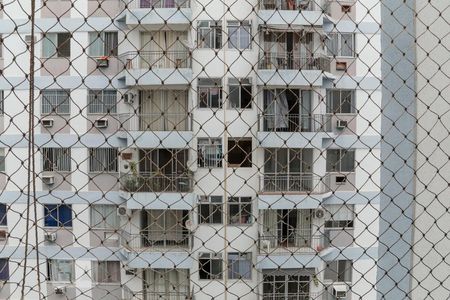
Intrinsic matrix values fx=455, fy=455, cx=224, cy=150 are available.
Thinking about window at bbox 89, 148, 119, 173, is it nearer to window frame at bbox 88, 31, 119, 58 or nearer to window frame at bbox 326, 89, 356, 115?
window frame at bbox 88, 31, 119, 58

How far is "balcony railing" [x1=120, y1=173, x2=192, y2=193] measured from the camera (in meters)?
3.39

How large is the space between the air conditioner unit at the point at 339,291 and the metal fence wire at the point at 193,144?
0.01 m

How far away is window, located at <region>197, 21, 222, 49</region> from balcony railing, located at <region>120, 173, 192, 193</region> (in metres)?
0.97

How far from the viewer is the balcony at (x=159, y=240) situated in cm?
351

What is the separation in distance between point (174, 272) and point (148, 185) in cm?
79

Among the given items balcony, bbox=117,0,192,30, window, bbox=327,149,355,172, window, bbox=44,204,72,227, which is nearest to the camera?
balcony, bbox=117,0,192,30

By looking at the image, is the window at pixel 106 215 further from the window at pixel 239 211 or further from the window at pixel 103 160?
the window at pixel 239 211

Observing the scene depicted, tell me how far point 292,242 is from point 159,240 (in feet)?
3.47

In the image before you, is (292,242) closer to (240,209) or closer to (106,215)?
(240,209)

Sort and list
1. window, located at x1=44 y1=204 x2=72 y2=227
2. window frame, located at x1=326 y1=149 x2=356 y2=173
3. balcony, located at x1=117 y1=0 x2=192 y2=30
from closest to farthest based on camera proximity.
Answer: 1. balcony, located at x1=117 y1=0 x2=192 y2=30
2. window frame, located at x1=326 y1=149 x2=356 y2=173
3. window, located at x1=44 y1=204 x2=72 y2=227

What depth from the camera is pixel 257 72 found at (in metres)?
3.05

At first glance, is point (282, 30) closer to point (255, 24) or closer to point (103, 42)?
point (255, 24)

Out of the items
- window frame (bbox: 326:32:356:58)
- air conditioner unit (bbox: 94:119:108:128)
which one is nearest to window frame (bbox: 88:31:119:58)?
air conditioner unit (bbox: 94:119:108:128)

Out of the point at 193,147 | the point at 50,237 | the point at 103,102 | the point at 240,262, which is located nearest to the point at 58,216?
the point at 50,237
